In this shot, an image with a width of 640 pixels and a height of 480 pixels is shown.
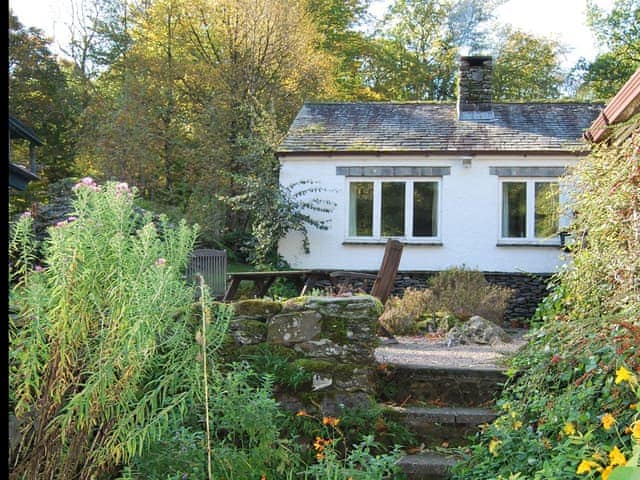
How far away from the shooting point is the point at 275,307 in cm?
571

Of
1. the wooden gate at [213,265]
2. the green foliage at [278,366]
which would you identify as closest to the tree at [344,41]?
the wooden gate at [213,265]

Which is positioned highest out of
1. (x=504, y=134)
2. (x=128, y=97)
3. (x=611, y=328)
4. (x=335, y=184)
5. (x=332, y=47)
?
(x=332, y=47)

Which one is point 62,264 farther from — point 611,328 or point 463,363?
point 463,363

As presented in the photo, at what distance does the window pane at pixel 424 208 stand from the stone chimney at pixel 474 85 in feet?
7.79

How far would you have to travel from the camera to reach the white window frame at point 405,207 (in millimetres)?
15336

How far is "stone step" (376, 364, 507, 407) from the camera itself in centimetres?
588

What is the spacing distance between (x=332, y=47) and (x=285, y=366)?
84.2ft

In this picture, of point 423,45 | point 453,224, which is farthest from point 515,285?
point 423,45

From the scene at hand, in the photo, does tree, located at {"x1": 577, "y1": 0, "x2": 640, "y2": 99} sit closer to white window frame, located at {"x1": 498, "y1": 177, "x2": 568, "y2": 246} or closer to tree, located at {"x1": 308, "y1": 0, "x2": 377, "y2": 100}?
tree, located at {"x1": 308, "y1": 0, "x2": 377, "y2": 100}

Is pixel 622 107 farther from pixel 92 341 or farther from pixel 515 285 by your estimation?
pixel 515 285

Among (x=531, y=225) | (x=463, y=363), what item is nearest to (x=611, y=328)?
(x=463, y=363)

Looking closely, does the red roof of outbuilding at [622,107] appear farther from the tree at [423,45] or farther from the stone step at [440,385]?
the tree at [423,45]

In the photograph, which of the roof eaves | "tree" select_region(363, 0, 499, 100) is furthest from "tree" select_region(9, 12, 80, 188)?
"tree" select_region(363, 0, 499, 100)

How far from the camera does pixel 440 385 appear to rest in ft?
19.5
